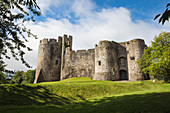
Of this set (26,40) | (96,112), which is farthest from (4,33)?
(96,112)

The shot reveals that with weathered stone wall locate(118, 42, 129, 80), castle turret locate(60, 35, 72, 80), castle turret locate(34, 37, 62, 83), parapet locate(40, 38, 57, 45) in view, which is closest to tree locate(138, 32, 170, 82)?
weathered stone wall locate(118, 42, 129, 80)

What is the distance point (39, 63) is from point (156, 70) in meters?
26.6

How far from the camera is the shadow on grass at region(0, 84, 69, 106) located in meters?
11.4

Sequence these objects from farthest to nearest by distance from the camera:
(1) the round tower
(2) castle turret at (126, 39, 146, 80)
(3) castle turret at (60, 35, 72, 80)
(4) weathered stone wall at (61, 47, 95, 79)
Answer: (3) castle turret at (60, 35, 72, 80)
(4) weathered stone wall at (61, 47, 95, 79)
(1) the round tower
(2) castle turret at (126, 39, 146, 80)

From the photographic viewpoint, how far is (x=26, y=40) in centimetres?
806

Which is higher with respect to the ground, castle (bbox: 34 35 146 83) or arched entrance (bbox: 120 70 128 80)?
castle (bbox: 34 35 146 83)

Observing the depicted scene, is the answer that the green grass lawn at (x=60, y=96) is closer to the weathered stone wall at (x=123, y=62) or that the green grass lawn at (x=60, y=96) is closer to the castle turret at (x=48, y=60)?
the weathered stone wall at (x=123, y=62)

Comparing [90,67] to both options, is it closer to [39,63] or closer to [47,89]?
[39,63]

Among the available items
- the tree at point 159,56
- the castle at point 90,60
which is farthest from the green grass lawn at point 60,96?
the castle at point 90,60

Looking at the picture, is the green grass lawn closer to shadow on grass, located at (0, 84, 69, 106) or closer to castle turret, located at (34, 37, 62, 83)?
shadow on grass, located at (0, 84, 69, 106)

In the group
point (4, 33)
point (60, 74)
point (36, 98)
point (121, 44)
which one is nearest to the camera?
point (4, 33)

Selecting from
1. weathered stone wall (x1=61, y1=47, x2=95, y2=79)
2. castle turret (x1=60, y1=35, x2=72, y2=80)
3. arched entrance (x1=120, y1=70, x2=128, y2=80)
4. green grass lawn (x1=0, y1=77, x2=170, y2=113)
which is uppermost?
castle turret (x1=60, y1=35, x2=72, y2=80)

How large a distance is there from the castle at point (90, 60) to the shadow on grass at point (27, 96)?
49.6 ft

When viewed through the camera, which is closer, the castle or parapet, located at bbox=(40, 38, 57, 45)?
the castle
